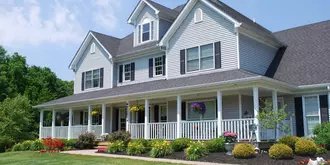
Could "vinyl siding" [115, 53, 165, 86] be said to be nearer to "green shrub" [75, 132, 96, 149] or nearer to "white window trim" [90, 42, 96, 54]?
"white window trim" [90, 42, 96, 54]

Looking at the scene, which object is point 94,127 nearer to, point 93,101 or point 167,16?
point 93,101

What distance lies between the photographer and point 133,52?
2314 cm

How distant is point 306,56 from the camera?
18906 millimetres

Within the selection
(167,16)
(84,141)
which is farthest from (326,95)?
(84,141)

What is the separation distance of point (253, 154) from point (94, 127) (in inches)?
503

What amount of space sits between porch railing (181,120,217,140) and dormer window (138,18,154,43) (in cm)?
790

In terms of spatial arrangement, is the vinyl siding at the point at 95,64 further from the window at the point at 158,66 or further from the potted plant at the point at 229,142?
the potted plant at the point at 229,142

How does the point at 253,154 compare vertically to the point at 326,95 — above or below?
below

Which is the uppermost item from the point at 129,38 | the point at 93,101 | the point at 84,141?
the point at 129,38

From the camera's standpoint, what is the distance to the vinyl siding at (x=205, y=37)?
58.9 feet

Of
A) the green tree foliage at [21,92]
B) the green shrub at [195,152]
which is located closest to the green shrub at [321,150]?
the green shrub at [195,152]

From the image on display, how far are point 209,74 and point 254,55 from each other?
273 centimetres

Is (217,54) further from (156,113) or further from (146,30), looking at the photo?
(146,30)

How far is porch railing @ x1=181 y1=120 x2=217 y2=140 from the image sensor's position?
16623mm
